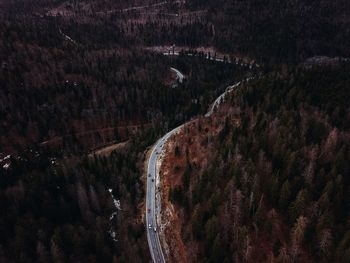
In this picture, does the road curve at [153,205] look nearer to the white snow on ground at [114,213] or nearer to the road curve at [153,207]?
the road curve at [153,207]

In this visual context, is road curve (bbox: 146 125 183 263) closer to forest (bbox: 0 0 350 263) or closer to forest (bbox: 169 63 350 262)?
forest (bbox: 0 0 350 263)

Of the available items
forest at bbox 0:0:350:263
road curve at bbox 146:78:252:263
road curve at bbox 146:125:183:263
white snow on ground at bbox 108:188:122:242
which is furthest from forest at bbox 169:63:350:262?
white snow on ground at bbox 108:188:122:242

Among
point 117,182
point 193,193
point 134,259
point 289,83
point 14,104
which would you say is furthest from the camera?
point 14,104

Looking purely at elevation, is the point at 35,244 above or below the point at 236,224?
below

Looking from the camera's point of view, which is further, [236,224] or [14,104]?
[14,104]

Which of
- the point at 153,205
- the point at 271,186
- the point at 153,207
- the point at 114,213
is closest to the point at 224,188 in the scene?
the point at 271,186

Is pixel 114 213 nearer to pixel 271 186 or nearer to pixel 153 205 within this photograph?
pixel 153 205

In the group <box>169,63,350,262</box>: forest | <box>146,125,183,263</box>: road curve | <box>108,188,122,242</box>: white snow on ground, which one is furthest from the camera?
<box>108,188,122,242</box>: white snow on ground

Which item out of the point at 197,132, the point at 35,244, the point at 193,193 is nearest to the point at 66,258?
the point at 35,244

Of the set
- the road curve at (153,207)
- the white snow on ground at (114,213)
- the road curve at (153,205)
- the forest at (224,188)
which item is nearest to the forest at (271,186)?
the forest at (224,188)

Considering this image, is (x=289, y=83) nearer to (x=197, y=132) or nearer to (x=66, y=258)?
(x=197, y=132)

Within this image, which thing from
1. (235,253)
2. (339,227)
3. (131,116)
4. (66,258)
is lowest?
(131,116)
